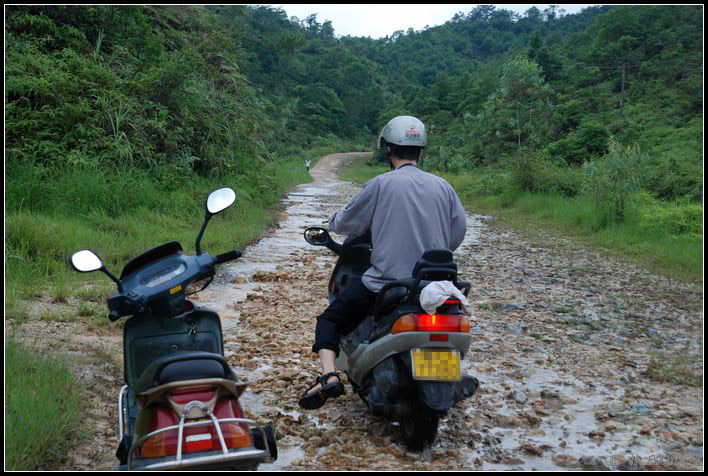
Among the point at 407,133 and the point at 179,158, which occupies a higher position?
the point at 407,133

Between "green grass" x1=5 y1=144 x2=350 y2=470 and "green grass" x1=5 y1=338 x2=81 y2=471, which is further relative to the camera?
"green grass" x1=5 y1=144 x2=350 y2=470

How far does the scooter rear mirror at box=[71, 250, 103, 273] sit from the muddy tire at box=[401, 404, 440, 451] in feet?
5.69

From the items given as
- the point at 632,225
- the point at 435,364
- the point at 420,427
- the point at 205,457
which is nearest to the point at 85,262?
the point at 205,457

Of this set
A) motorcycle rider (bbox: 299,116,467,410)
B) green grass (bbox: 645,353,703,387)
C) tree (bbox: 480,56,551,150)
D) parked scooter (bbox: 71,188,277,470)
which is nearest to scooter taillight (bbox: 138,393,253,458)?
parked scooter (bbox: 71,188,277,470)

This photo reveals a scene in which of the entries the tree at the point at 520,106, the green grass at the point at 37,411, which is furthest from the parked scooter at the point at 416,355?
the tree at the point at 520,106

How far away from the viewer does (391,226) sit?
388 centimetres

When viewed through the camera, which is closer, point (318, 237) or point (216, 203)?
point (216, 203)

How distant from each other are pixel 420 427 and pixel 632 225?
10.5 m

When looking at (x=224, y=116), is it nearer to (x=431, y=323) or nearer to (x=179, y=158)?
(x=179, y=158)

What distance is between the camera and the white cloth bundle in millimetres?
3457

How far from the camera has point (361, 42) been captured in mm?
101250

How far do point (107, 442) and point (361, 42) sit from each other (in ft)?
335

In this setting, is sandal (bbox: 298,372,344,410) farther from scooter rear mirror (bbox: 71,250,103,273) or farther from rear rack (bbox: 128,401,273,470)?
scooter rear mirror (bbox: 71,250,103,273)

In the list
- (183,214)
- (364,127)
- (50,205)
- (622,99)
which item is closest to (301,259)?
(183,214)
